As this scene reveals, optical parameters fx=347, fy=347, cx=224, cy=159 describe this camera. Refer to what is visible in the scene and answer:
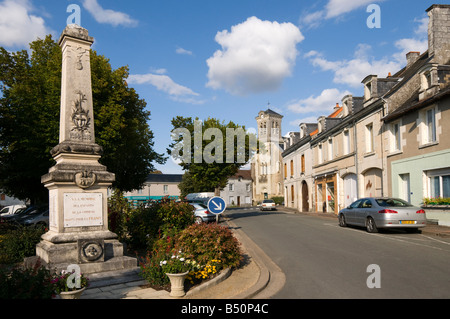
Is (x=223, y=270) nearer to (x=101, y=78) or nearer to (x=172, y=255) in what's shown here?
(x=172, y=255)

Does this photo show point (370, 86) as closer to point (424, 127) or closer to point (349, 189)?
point (424, 127)

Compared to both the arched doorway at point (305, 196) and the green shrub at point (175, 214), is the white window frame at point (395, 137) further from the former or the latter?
the arched doorway at point (305, 196)

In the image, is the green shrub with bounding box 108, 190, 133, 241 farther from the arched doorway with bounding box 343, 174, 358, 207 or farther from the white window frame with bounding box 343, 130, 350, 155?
the white window frame with bounding box 343, 130, 350, 155

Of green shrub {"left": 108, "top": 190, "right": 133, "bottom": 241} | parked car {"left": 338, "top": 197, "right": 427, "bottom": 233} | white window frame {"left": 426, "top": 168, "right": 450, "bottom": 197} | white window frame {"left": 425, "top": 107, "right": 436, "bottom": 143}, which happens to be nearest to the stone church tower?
white window frame {"left": 425, "top": 107, "right": 436, "bottom": 143}

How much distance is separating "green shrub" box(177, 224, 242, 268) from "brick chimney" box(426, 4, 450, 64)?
18016 millimetres

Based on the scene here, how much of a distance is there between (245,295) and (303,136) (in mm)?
33771

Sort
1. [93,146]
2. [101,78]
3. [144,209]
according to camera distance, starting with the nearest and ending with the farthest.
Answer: [93,146], [144,209], [101,78]

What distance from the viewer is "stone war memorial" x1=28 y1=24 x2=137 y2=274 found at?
7223mm

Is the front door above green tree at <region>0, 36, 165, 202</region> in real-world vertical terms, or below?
below

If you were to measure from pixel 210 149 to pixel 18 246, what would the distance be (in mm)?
21415

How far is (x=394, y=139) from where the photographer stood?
789 inches

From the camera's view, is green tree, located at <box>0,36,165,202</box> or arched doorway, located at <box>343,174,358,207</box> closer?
green tree, located at <box>0,36,165,202</box>

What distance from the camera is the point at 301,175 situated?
37344mm
